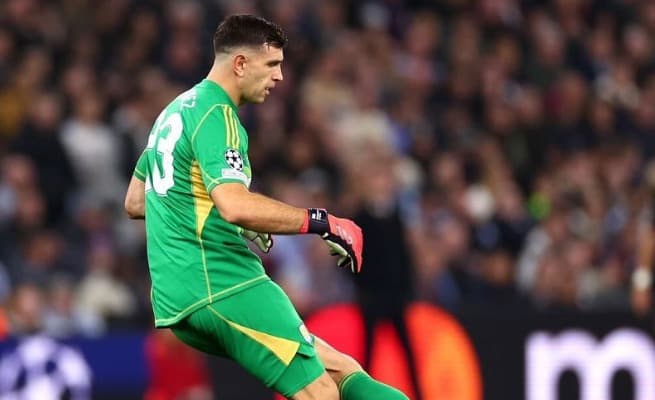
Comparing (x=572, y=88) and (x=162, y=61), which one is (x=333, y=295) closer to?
(x=162, y=61)

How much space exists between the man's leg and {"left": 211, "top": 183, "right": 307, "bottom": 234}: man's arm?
81 cm

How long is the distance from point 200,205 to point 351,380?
3.36ft

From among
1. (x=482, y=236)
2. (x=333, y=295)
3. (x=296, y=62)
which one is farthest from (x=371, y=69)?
(x=333, y=295)

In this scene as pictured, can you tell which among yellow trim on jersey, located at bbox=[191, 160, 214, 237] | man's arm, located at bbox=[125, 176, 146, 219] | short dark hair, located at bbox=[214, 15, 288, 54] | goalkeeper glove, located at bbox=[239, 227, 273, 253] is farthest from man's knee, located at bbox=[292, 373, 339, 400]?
short dark hair, located at bbox=[214, 15, 288, 54]

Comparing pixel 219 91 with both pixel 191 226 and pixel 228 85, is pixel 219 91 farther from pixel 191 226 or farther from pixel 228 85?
pixel 191 226

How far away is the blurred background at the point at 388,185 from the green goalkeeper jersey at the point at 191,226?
15.1ft

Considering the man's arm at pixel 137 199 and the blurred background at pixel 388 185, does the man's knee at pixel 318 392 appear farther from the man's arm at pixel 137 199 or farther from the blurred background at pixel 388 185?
the blurred background at pixel 388 185

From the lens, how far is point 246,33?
22.1 feet

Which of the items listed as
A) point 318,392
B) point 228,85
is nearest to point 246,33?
point 228,85

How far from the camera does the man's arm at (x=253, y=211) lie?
6.33 m

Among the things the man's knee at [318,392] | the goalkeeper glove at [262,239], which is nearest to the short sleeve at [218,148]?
the goalkeeper glove at [262,239]

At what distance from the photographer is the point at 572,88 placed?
54.1 feet

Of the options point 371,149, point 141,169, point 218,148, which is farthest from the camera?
point 371,149

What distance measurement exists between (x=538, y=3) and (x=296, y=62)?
4.28 meters
